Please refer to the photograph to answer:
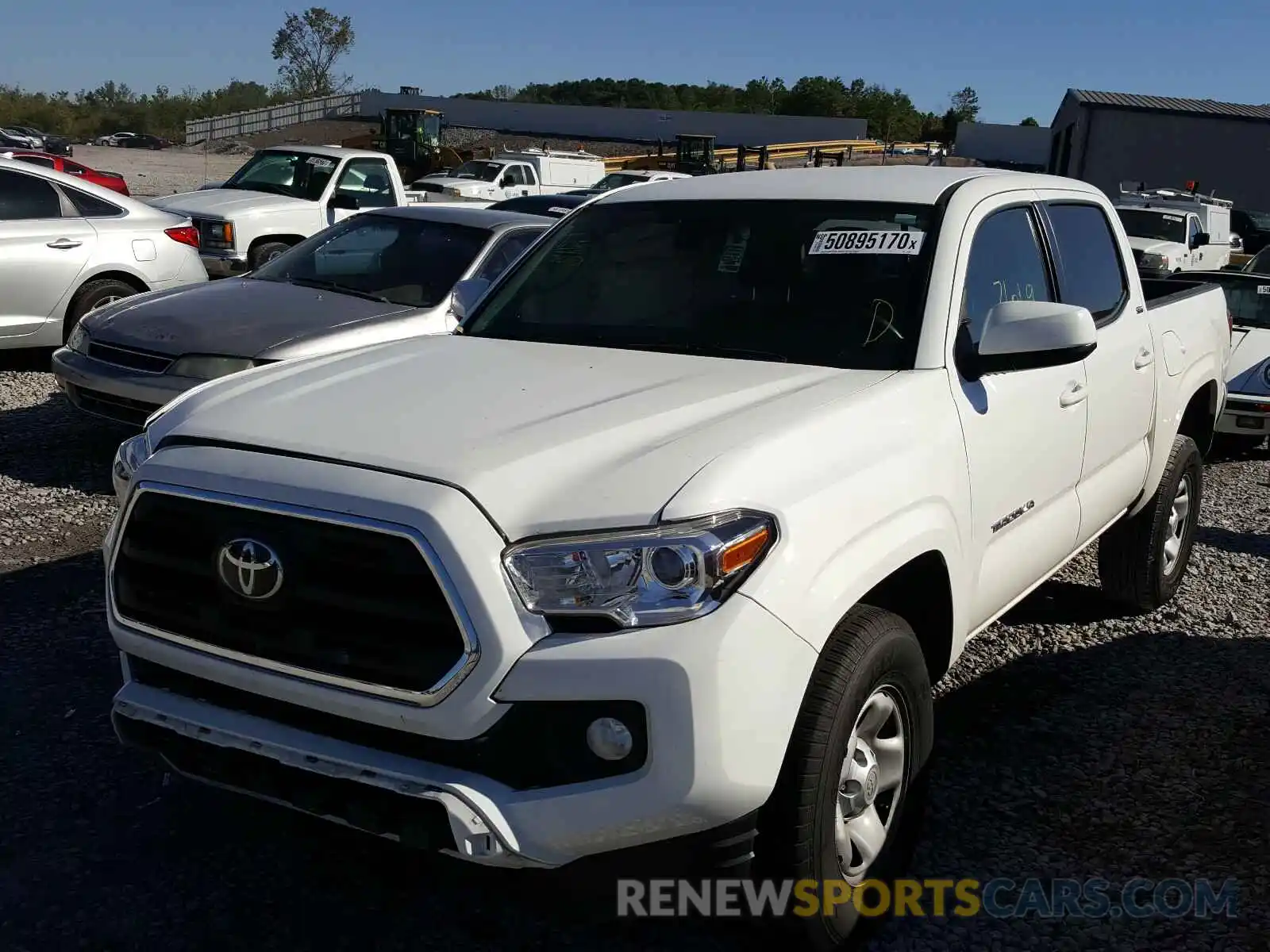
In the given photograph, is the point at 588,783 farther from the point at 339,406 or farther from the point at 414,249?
the point at 414,249

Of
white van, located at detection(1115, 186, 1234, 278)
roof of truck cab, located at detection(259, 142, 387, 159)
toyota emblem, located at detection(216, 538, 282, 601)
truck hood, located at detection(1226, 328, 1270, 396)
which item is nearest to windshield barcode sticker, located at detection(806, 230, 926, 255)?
toyota emblem, located at detection(216, 538, 282, 601)

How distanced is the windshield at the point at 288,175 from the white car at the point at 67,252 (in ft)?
11.4

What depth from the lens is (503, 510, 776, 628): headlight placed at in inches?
92.0

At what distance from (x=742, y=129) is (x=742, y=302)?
67875mm

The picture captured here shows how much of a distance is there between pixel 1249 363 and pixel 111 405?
816 cm

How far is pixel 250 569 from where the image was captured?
2.53 m

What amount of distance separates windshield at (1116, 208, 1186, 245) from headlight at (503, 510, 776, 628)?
1891cm

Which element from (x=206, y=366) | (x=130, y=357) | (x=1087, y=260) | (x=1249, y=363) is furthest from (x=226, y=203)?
(x=1087, y=260)

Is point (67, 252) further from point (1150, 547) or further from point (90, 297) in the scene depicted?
point (1150, 547)

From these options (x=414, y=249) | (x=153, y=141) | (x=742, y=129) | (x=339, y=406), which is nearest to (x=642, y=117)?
(x=742, y=129)

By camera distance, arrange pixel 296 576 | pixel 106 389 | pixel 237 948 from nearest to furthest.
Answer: pixel 296 576 < pixel 237 948 < pixel 106 389

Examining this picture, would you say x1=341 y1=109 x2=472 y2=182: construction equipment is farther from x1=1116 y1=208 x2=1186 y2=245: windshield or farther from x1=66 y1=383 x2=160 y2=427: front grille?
x1=66 y1=383 x2=160 y2=427: front grille

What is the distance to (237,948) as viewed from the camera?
9.39ft

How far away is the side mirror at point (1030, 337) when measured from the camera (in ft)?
10.7
